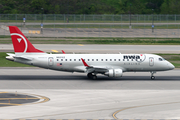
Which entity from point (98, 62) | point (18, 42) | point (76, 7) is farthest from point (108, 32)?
point (18, 42)

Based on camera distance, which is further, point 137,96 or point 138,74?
point 138,74

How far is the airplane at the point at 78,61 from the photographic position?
38125 millimetres

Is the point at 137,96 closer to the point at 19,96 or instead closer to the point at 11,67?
the point at 19,96

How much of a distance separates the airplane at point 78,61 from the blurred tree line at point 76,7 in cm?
9981

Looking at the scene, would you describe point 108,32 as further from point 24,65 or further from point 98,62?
point 98,62

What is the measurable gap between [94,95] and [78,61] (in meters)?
10.1

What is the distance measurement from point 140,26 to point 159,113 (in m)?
98.4

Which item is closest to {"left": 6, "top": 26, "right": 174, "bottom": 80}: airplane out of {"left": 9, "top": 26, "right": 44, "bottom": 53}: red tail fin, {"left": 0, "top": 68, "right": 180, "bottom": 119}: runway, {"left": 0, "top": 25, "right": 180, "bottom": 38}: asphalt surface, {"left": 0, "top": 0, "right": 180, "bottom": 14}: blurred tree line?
{"left": 9, "top": 26, "right": 44, "bottom": 53}: red tail fin

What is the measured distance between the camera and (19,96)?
28375 mm

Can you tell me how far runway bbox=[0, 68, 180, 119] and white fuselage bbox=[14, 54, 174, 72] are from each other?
4.90 ft

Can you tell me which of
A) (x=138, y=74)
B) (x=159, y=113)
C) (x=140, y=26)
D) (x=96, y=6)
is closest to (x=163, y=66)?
(x=138, y=74)

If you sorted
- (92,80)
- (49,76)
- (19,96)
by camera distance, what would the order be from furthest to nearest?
(49,76) → (92,80) → (19,96)

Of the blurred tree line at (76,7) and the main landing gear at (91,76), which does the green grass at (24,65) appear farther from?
the blurred tree line at (76,7)

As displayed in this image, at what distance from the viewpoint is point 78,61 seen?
126 ft
